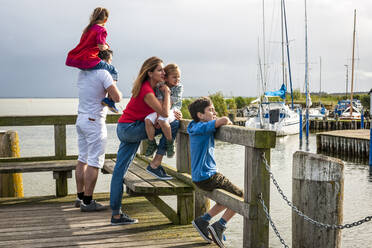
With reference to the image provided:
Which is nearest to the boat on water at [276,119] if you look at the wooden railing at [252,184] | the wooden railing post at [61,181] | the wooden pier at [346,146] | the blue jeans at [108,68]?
the wooden pier at [346,146]

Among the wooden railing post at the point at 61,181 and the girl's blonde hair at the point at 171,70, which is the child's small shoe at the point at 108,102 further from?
the wooden railing post at the point at 61,181

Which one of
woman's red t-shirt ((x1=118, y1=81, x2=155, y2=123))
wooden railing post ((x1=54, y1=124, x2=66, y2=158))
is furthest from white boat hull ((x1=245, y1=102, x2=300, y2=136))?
woman's red t-shirt ((x1=118, y1=81, x2=155, y2=123))

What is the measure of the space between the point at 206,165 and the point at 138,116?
0.92m

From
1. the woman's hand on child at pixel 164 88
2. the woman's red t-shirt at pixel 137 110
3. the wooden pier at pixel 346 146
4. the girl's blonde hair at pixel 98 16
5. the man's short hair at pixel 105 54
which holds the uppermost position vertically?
the girl's blonde hair at pixel 98 16

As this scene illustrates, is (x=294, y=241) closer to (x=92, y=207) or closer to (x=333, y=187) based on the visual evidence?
(x=333, y=187)

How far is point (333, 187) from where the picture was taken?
3.42m

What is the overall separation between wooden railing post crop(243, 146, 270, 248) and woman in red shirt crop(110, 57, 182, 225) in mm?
1149

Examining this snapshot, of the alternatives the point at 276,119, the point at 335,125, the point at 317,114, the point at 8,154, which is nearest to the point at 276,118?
the point at 276,119

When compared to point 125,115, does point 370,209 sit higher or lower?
lower

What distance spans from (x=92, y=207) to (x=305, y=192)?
2810 millimetres

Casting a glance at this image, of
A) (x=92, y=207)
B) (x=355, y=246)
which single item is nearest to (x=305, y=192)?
(x=92, y=207)

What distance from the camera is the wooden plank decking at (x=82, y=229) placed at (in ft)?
14.1

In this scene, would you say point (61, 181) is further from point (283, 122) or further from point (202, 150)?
point (283, 122)

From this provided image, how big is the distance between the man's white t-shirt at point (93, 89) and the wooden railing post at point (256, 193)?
74.6 inches
